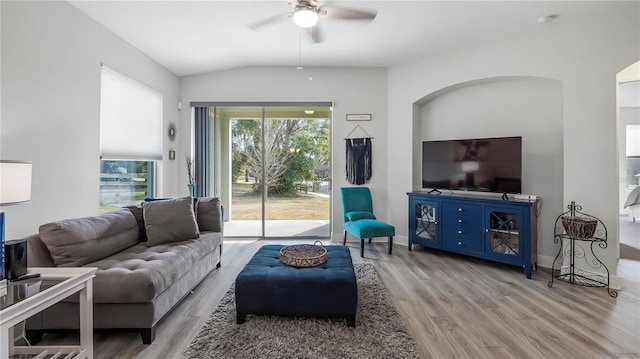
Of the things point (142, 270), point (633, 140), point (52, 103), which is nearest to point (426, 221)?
point (142, 270)

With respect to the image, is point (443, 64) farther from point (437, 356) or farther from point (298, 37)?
point (437, 356)

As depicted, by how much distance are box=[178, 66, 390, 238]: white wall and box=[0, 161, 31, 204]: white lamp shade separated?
10.8 ft

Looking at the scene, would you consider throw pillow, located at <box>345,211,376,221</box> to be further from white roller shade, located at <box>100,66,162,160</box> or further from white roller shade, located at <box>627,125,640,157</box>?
white roller shade, located at <box>627,125,640,157</box>

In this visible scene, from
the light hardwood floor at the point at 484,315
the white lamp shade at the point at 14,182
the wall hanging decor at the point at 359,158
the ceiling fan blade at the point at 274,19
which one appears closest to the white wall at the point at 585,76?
the light hardwood floor at the point at 484,315

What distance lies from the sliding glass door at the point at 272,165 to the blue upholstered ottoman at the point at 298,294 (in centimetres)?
295

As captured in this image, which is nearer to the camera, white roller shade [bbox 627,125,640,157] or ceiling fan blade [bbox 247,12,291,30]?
ceiling fan blade [bbox 247,12,291,30]

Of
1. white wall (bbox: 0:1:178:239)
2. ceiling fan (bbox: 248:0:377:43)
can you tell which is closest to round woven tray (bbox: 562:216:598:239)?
ceiling fan (bbox: 248:0:377:43)

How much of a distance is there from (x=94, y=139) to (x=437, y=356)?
12.2 feet

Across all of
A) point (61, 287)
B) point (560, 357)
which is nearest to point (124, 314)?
point (61, 287)

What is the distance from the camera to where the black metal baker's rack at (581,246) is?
9.89 feet

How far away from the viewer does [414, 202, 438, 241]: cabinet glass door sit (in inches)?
167

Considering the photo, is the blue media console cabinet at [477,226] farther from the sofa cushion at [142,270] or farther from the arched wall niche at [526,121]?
the sofa cushion at [142,270]

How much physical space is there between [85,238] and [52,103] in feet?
4.19

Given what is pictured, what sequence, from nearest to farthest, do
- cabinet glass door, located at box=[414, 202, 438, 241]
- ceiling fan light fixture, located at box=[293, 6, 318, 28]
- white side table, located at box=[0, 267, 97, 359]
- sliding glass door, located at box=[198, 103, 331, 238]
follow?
white side table, located at box=[0, 267, 97, 359] → ceiling fan light fixture, located at box=[293, 6, 318, 28] → cabinet glass door, located at box=[414, 202, 438, 241] → sliding glass door, located at box=[198, 103, 331, 238]
